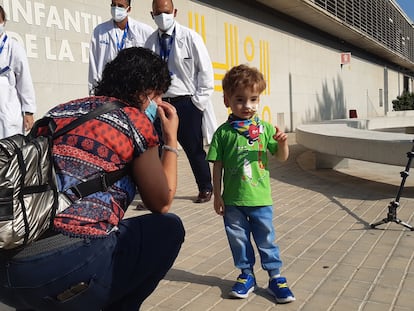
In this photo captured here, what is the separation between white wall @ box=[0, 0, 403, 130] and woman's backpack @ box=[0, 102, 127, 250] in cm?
622

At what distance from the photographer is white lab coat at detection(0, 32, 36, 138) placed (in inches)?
152

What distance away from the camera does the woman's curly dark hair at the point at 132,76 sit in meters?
1.92

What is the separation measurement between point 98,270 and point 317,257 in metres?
2.15

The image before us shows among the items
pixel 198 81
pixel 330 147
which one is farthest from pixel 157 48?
pixel 330 147

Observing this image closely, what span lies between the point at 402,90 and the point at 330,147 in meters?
39.4

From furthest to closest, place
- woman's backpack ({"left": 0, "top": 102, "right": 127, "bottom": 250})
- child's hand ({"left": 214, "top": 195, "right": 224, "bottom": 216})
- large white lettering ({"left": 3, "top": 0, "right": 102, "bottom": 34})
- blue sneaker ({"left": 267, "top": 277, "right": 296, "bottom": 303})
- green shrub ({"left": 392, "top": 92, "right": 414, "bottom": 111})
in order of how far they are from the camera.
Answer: green shrub ({"left": 392, "top": 92, "right": 414, "bottom": 111})
large white lettering ({"left": 3, "top": 0, "right": 102, "bottom": 34})
child's hand ({"left": 214, "top": 195, "right": 224, "bottom": 216})
blue sneaker ({"left": 267, "top": 277, "right": 296, "bottom": 303})
woman's backpack ({"left": 0, "top": 102, "right": 127, "bottom": 250})

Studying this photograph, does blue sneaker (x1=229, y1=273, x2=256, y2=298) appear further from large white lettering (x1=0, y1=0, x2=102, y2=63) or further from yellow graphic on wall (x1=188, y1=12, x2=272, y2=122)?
yellow graphic on wall (x1=188, y1=12, x2=272, y2=122)

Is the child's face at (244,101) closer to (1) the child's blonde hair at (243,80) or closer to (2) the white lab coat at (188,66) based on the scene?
(1) the child's blonde hair at (243,80)

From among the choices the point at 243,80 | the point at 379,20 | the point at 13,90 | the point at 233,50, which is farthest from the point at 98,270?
the point at 379,20

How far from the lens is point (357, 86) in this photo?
27234mm

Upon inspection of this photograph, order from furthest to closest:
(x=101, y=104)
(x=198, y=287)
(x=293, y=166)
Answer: (x=293, y=166) → (x=198, y=287) → (x=101, y=104)

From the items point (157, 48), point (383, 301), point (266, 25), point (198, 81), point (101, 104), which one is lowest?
point (383, 301)

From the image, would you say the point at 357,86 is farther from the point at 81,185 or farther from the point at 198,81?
the point at 81,185

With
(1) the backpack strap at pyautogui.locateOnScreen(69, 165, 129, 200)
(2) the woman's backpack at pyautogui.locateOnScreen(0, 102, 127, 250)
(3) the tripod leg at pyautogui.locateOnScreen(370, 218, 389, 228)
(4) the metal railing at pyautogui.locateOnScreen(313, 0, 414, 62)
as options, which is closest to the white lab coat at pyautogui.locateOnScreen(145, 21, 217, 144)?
(3) the tripod leg at pyautogui.locateOnScreen(370, 218, 389, 228)
